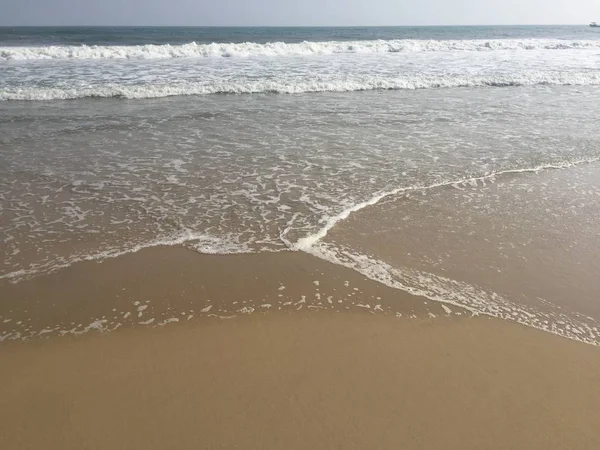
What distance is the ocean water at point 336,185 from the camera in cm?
416

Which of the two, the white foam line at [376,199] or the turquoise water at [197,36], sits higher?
the turquoise water at [197,36]

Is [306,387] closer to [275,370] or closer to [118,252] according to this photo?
[275,370]

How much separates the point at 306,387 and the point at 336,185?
3755 millimetres

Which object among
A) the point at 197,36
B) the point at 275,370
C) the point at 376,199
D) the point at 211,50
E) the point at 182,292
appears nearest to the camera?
the point at 275,370

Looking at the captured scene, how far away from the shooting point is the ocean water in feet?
13.6

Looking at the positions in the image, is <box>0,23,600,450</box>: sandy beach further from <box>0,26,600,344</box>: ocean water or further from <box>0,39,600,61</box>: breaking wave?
<box>0,39,600,61</box>: breaking wave

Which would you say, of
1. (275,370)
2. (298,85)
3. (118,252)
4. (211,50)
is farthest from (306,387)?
(211,50)

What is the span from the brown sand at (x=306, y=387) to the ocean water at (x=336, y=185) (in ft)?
1.85

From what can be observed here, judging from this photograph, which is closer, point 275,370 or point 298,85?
point 275,370

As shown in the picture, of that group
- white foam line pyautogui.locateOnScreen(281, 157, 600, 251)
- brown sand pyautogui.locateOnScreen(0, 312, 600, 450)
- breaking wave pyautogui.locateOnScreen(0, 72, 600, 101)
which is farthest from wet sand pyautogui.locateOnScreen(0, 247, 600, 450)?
breaking wave pyautogui.locateOnScreen(0, 72, 600, 101)

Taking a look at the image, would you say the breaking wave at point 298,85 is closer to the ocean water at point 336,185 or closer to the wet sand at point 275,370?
the ocean water at point 336,185

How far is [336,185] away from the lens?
20.3 ft

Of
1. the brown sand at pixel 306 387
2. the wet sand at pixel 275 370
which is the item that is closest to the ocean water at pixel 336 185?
the wet sand at pixel 275 370

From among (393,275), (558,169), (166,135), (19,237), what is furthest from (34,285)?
(558,169)
